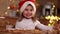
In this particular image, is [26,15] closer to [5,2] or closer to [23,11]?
[23,11]

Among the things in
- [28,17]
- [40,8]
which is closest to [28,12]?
[28,17]

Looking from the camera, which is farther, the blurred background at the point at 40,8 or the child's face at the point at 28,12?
the blurred background at the point at 40,8

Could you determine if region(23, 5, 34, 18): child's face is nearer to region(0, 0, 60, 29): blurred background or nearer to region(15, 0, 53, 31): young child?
region(15, 0, 53, 31): young child

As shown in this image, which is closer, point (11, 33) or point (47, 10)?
point (11, 33)

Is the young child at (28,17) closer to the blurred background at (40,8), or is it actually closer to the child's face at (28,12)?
the child's face at (28,12)

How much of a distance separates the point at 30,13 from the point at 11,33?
1.93ft

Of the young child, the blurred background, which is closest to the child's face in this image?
the young child

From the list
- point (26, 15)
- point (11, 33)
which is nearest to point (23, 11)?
point (26, 15)

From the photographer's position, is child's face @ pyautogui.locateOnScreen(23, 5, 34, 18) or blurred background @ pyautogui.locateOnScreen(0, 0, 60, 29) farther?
blurred background @ pyautogui.locateOnScreen(0, 0, 60, 29)

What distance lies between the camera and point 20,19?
151 centimetres

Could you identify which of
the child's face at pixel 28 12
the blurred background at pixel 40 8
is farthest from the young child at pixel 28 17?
the blurred background at pixel 40 8

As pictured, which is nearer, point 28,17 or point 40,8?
point 28,17

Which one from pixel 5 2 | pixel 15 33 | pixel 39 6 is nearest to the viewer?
pixel 15 33

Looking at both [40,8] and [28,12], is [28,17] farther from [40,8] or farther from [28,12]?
[40,8]
